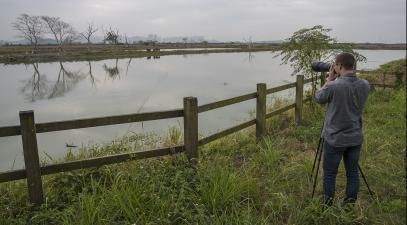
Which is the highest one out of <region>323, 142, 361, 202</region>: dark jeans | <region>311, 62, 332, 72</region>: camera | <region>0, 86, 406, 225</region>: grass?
<region>311, 62, 332, 72</region>: camera

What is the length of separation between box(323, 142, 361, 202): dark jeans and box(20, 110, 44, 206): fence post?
3072mm

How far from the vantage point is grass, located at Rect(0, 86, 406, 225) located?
3.42 meters

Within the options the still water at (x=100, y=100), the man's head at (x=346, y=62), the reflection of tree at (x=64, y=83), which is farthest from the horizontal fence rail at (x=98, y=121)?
the reflection of tree at (x=64, y=83)

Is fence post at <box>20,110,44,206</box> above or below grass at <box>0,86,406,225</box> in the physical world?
above

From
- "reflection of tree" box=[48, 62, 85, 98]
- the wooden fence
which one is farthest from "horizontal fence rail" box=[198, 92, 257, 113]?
"reflection of tree" box=[48, 62, 85, 98]

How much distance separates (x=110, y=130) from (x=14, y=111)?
5.00m

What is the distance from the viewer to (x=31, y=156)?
3.62m

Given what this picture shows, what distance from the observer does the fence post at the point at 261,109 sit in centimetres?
628

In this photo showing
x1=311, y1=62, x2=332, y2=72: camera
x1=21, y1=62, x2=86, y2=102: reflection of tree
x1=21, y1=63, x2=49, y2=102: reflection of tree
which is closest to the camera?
x1=311, y1=62, x2=332, y2=72: camera

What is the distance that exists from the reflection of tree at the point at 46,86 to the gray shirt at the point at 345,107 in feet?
45.7

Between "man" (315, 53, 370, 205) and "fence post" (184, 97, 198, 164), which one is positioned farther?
"fence post" (184, 97, 198, 164)

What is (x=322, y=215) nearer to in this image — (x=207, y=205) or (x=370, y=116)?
(x=207, y=205)

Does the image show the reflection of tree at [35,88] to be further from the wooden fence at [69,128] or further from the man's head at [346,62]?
the man's head at [346,62]

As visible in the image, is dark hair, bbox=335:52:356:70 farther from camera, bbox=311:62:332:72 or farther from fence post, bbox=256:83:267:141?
fence post, bbox=256:83:267:141
